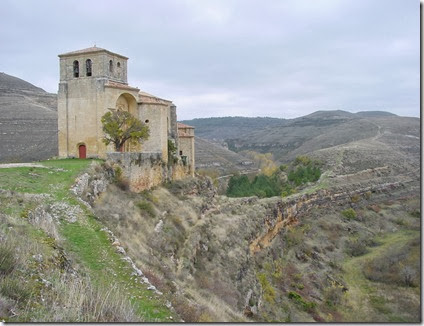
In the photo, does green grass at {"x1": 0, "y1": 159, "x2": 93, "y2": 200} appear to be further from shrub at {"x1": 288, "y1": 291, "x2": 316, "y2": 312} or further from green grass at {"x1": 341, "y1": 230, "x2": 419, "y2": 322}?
green grass at {"x1": 341, "y1": 230, "x2": 419, "y2": 322}

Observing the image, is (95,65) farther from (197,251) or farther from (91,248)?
(91,248)

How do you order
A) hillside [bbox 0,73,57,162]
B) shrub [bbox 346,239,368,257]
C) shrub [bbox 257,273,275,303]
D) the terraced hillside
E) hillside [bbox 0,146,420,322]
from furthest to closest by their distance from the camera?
1. the terraced hillside
2. hillside [bbox 0,73,57,162]
3. shrub [bbox 346,239,368,257]
4. shrub [bbox 257,273,275,303]
5. hillside [bbox 0,146,420,322]

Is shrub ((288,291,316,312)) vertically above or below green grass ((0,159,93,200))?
below

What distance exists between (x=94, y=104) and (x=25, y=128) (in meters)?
33.7

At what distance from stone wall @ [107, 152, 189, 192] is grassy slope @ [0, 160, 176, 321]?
4.90m

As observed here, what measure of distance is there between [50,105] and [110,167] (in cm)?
5757

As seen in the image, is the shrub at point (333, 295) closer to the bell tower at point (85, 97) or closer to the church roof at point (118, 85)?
the bell tower at point (85, 97)

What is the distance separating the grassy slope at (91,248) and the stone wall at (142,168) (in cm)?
490

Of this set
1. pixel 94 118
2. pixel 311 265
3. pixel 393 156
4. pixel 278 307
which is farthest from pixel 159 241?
pixel 393 156

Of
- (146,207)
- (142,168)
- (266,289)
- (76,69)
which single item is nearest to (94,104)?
(76,69)

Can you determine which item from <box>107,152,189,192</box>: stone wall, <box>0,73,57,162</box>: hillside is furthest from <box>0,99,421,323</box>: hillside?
<box>0,73,57,162</box>: hillside

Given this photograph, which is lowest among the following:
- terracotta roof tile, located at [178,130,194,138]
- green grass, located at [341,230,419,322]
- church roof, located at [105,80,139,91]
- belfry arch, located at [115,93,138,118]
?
green grass, located at [341,230,419,322]

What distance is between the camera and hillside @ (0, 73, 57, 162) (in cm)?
4291

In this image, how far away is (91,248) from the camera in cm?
863
